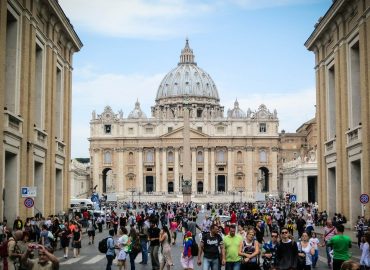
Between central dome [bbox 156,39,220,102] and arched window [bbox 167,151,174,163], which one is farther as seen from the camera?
central dome [bbox 156,39,220,102]

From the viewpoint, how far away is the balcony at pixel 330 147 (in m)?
39.7

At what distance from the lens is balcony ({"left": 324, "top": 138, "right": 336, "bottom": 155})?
3971 centimetres

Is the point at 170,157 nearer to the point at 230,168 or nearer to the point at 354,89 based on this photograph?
the point at 230,168

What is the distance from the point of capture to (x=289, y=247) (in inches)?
556

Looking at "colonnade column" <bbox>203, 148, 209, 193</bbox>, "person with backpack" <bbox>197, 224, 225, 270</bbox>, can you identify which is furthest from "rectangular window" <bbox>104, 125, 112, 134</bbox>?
"person with backpack" <bbox>197, 224, 225, 270</bbox>

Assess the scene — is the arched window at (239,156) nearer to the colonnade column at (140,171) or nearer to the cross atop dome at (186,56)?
the colonnade column at (140,171)

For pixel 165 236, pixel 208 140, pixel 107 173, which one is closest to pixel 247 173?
pixel 208 140

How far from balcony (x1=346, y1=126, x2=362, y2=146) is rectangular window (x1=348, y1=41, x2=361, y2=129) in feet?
1.29

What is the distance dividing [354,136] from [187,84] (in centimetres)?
15001

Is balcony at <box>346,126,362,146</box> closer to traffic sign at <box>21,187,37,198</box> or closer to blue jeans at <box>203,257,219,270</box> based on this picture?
traffic sign at <box>21,187,37,198</box>

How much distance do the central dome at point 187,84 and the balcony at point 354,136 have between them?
5738 inches

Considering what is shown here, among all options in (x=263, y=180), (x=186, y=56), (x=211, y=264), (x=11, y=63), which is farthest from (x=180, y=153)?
(x=211, y=264)

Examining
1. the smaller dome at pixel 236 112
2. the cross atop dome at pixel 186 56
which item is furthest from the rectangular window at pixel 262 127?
the cross atop dome at pixel 186 56

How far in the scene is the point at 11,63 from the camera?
1190 inches
